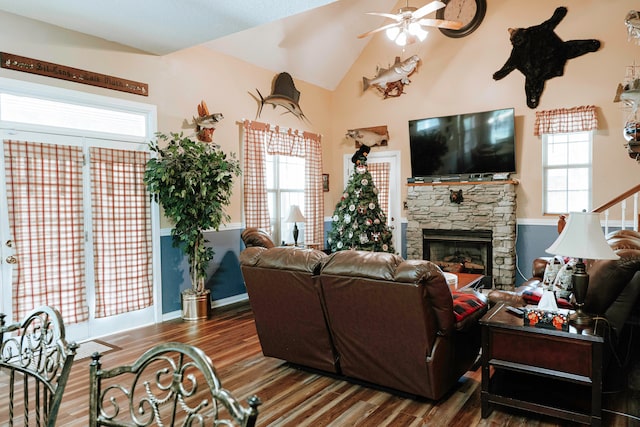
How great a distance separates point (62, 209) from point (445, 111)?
18.2 feet

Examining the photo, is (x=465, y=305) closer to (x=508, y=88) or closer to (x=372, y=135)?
(x=508, y=88)

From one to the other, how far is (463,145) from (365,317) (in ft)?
15.4

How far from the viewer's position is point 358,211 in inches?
271

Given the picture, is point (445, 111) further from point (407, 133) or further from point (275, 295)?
point (275, 295)

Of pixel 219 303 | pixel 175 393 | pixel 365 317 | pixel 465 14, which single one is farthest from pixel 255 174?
pixel 175 393

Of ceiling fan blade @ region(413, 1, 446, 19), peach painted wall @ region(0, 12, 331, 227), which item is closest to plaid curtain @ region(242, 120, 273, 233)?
peach painted wall @ region(0, 12, 331, 227)

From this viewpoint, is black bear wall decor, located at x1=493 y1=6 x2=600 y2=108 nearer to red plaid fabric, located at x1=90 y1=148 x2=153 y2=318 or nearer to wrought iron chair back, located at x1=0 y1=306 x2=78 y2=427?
red plaid fabric, located at x1=90 y1=148 x2=153 y2=318

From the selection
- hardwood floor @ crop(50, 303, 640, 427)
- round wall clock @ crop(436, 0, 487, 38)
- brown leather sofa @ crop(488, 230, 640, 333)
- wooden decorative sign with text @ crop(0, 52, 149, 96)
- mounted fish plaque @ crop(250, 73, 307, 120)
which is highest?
round wall clock @ crop(436, 0, 487, 38)

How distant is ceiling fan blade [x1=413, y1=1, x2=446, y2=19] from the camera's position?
441 cm

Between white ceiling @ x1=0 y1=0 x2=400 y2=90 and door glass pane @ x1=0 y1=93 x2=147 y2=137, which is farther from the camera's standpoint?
door glass pane @ x1=0 y1=93 x2=147 y2=137

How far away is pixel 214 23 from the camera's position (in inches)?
162

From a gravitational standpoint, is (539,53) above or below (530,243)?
above

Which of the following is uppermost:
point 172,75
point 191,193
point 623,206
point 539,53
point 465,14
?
point 465,14

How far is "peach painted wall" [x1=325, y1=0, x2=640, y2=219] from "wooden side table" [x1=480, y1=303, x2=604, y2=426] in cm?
409
